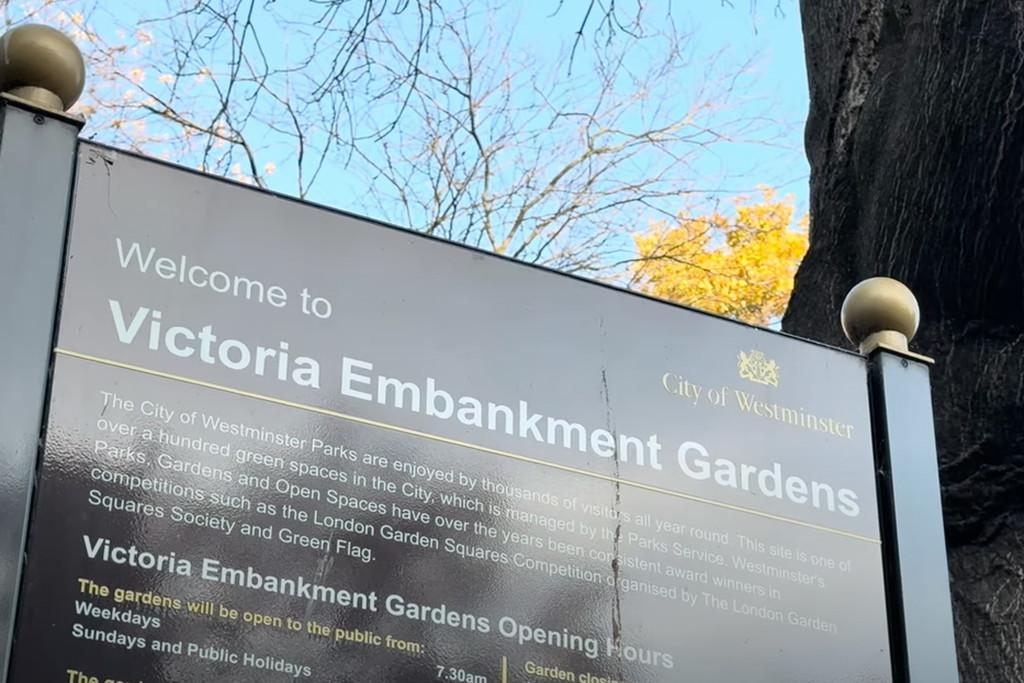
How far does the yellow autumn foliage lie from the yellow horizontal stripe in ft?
28.9

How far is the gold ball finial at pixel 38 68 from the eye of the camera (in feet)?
9.31

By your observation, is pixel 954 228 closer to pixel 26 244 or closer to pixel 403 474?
pixel 403 474

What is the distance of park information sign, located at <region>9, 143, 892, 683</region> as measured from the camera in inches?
101

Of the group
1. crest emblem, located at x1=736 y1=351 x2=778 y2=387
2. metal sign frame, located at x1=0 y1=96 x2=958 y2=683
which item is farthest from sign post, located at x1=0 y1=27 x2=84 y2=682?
crest emblem, located at x1=736 y1=351 x2=778 y2=387

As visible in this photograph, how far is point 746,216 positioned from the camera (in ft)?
53.4

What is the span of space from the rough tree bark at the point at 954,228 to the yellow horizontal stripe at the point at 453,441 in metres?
1.01

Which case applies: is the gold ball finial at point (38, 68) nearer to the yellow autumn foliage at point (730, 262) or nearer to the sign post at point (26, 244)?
the sign post at point (26, 244)

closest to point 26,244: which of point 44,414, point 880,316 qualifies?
point 44,414

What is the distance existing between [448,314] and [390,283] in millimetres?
127

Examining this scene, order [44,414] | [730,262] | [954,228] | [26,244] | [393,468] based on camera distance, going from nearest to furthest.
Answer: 1. [44,414]
2. [26,244]
3. [393,468]
4. [954,228]
5. [730,262]

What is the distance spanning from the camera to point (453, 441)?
2932 millimetres

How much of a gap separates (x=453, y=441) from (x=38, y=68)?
973 millimetres

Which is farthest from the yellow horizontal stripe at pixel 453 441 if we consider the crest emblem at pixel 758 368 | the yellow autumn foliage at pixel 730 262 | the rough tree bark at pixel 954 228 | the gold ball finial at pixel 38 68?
the yellow autumn foliage at pixel 730 262

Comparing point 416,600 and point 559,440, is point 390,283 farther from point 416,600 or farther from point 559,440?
point 416,600
